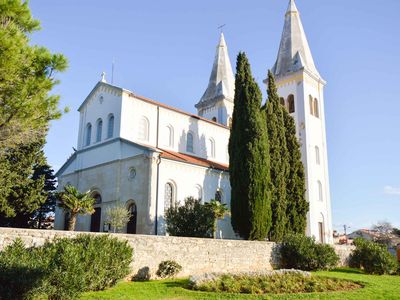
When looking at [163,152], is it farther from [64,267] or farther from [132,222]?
[64,267]

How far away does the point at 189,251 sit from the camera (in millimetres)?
18156

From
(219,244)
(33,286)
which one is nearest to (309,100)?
(219,244)

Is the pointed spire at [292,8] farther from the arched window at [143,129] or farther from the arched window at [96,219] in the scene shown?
the arched window at [96,219]

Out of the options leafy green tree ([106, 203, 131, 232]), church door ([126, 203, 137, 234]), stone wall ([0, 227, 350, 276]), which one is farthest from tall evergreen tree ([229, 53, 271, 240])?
leafy green tree ([106, 203, 131, 232])

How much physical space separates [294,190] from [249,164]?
6.10 meters

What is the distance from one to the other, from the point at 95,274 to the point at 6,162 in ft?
52.2

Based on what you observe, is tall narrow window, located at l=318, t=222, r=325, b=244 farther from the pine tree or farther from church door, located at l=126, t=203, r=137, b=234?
church door, located at l=126, t=203, r=137, b=234

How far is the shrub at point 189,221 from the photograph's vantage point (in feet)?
78.9

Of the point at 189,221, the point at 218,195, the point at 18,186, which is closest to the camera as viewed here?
the point at 189,221

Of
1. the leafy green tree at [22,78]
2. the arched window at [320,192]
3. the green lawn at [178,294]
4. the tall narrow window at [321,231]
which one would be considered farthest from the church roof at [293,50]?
the leafy green tree at [22,78]

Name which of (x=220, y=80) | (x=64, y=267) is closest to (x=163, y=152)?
(x=64, y=267)

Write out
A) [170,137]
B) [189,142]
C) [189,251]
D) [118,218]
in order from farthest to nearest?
[189,142], [170,137], [118,218], [189,251]

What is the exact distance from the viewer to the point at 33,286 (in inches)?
402

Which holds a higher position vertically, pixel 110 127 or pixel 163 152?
pixel 110 127
